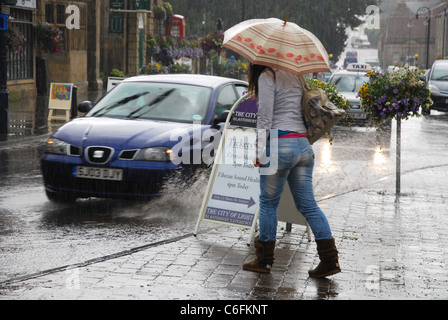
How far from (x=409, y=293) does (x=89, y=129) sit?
4.53m

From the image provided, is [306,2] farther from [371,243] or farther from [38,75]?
[371,243]

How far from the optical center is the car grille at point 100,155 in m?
8.69

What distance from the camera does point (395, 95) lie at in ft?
34.5

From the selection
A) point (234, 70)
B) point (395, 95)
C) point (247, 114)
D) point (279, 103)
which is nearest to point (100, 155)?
point (247, 114)

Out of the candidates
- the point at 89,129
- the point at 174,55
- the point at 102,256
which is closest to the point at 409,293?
the point at 102,256

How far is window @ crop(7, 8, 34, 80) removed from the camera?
2658 cm

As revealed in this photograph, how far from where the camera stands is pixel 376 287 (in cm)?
592

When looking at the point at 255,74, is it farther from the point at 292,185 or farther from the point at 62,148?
the point at 62,148

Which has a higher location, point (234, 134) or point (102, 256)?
point (234, 134)

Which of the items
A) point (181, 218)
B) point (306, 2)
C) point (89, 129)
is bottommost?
point (181, 218)

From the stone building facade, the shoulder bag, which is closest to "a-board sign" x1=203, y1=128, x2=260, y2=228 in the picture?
the shoulder bag

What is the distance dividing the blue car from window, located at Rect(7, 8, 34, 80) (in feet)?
57.3

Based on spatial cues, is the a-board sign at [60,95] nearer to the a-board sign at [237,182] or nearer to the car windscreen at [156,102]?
the car windscreen at [156,102]
